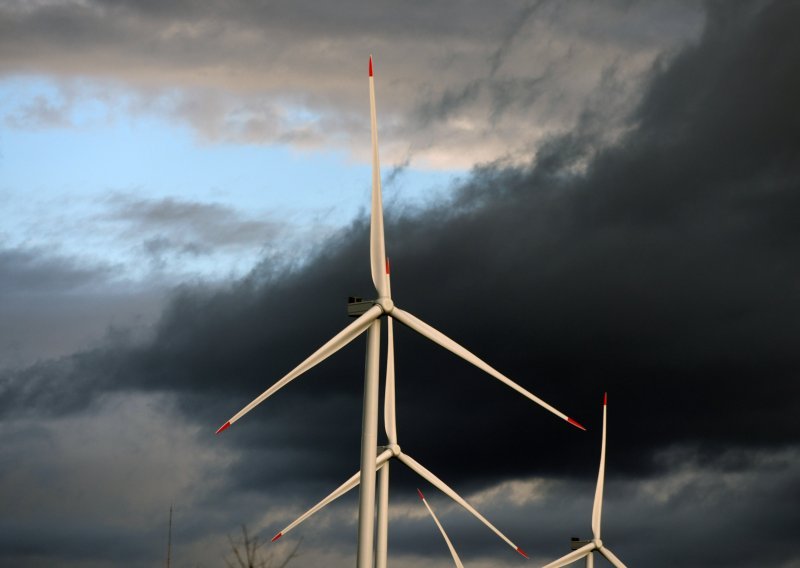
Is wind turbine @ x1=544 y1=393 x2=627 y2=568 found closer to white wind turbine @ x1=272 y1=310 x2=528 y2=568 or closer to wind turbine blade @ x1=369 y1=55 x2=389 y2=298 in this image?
white wind turbine @ x1=272 y1=310 x2=528 y2=568

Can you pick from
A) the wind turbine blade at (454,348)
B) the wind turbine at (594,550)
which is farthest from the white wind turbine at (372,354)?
the wind turbine at (594,550)

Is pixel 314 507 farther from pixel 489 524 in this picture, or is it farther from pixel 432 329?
pixel 432 329

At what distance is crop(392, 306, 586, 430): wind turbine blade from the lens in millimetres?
89438

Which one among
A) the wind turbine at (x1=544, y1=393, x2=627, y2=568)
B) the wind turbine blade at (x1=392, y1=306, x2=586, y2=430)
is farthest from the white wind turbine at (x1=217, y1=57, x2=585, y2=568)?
the wind turbine at (x1=544, y1=393, x2=627, y2=568)

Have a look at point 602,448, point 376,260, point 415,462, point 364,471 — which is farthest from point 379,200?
point 602,448

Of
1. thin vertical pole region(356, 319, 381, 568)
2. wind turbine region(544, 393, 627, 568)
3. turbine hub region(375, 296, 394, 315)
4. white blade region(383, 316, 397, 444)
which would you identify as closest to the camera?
thin vertical pole region(356, 319, 381, 568)

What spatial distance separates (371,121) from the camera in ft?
280

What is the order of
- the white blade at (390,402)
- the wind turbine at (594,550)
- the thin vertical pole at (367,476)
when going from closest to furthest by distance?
1. the thin vertical pole at (367,476)
2. the white blade at (390,402)
3. the wind turbine at (594,550)

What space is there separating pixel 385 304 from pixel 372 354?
409cm

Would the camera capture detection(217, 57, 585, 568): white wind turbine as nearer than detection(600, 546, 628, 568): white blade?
Yes

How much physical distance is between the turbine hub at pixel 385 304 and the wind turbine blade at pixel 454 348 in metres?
0.66

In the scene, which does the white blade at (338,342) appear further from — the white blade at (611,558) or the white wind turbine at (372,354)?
the white blade at (611,558)

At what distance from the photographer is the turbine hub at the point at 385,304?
8712 centimetres

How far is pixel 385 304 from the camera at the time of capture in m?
87.2
